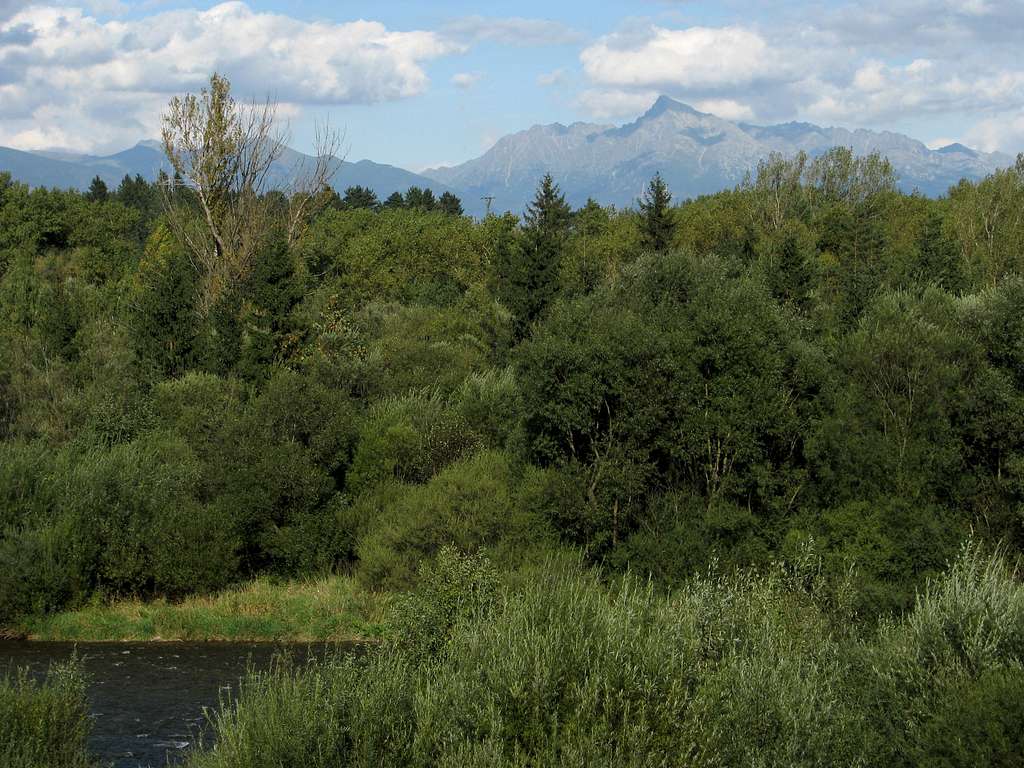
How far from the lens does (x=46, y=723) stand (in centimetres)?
1623

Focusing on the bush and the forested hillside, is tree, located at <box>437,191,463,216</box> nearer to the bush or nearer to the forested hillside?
the forested hillside

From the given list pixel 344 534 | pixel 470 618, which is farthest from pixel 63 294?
pixel 470 618

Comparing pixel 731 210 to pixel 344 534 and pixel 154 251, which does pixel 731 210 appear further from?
pixel 344 534

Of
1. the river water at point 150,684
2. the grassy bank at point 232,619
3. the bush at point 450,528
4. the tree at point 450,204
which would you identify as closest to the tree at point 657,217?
the bush at point 450,528

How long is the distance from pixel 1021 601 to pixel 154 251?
75.2m

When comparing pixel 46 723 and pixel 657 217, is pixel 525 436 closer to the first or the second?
pixel 46 723

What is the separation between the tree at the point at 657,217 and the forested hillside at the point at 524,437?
45.7 feet

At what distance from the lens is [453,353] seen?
52375 millimetres

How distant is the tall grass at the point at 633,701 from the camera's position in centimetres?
1300

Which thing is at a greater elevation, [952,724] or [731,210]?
[731,210]

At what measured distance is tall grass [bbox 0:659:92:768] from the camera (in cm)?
1530

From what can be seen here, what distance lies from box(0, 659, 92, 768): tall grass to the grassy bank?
16.5 m

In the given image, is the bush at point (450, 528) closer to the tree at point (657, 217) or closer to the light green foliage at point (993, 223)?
the tree at point (657, 217)

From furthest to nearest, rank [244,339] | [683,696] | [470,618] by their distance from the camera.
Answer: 1. [244,339]
2. [470,618]
3. [683,696]
